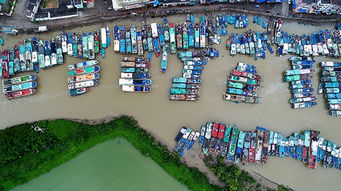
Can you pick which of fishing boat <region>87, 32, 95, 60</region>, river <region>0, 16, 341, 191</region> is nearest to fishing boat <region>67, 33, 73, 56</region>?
river <region>0, 16, 341, 191</region>

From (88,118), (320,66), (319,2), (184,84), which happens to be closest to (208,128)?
(184,84)

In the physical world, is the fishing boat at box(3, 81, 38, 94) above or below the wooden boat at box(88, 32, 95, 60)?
below

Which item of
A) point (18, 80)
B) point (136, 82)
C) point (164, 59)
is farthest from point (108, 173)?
point (18, 80)

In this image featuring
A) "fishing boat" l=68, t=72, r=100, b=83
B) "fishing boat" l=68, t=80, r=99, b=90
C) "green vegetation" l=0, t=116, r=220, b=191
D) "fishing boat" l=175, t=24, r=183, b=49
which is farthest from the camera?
"fishing boat" l=175, t=24, r=183, b=49

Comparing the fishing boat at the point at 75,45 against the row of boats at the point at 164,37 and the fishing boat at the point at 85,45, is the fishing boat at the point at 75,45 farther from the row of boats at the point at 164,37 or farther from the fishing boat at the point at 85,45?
the row of boats at the point at 164,37

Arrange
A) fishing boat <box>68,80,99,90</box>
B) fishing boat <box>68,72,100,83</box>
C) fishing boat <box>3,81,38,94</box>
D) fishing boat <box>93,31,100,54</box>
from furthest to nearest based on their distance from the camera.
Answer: fishing boat <box>93,31,100,54</box> → fishing boat <box>68,72,100,83</box> → fishing boat <box>68,80,99,90</box> → fishing boat <box>3,81,38,94</box>

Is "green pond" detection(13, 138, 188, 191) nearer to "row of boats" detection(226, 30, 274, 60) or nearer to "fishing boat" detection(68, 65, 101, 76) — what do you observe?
"fishing boat" detection(68, 65, 101, 76)

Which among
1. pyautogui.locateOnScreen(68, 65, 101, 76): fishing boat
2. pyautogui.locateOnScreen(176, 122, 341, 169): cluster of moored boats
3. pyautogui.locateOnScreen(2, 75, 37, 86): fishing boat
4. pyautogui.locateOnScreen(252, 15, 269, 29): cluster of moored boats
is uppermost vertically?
pyautogui.locateOnScreen(252, 15, 269, 29): cluster of moored boats
